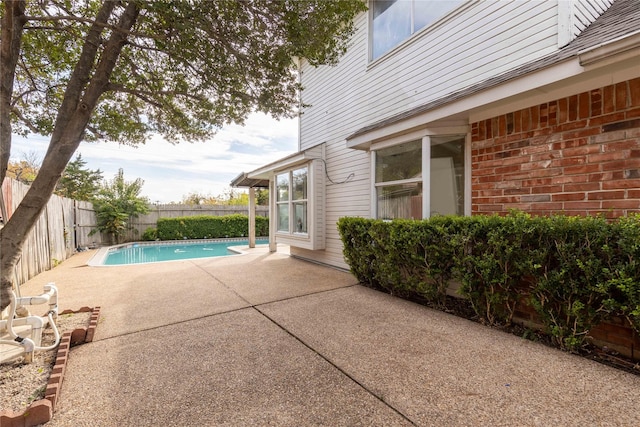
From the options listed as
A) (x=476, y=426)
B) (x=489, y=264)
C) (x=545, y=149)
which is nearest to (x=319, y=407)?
(x=476, y=426)

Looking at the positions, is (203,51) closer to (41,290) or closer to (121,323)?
(121,323)

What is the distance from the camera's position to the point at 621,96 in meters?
2.84

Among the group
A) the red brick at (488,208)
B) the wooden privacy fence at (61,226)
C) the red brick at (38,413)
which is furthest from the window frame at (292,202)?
the red brick at (38,413)

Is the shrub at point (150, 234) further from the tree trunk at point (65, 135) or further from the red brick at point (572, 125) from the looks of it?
the red brick at point (572, 125)

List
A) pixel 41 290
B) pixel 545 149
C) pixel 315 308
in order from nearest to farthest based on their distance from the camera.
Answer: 1. pixel 545 149
2. pixel 315 308
3. pixel 41 290

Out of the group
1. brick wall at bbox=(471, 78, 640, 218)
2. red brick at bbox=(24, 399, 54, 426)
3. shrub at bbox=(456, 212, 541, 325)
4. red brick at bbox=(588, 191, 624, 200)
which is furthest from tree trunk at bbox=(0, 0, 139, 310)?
red brick at bbox=(588, 191, 624, 200)

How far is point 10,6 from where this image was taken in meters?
2.46

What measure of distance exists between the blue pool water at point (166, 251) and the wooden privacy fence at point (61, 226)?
1.15 metres

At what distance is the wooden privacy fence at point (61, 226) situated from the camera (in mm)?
5441

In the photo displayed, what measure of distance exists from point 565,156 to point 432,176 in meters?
1.69

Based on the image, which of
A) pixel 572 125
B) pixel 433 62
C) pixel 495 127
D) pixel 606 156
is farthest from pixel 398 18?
pixel 606 156

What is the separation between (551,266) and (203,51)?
4648mm

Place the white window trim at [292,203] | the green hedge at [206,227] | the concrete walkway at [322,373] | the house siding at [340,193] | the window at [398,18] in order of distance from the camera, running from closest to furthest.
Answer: the concrete walkway at [322,373]
the window at [398,18]
the house siding at [340,193]
the white window trim at [292,203]
the green hedge at [206,227]

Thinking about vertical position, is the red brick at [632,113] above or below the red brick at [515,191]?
above
